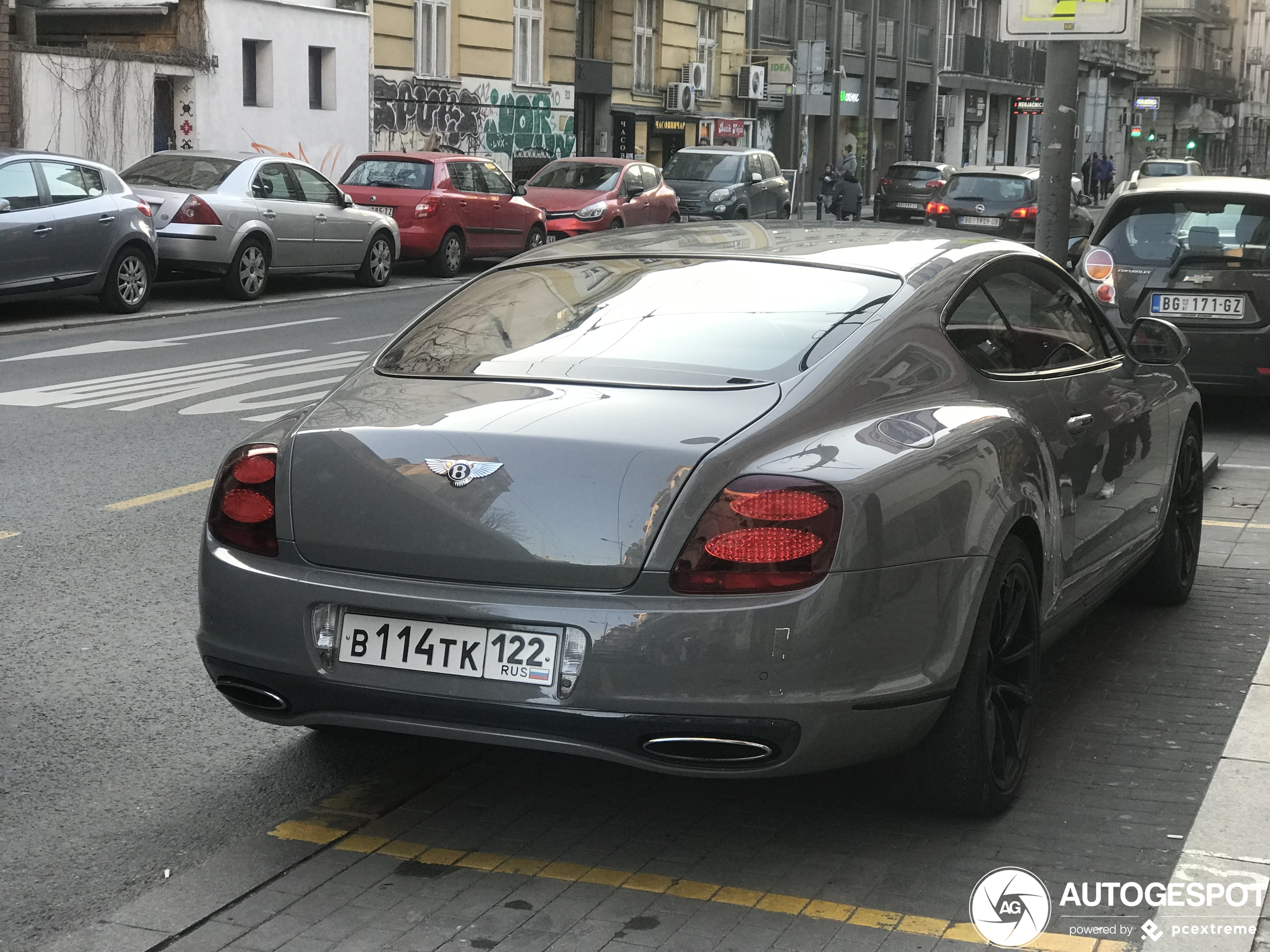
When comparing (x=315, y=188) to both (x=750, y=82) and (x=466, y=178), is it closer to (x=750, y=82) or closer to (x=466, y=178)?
(x=466, y=178)

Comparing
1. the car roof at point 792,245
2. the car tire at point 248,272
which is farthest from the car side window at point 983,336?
the car tire at point 248,272

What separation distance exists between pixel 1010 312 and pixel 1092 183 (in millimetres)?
59512

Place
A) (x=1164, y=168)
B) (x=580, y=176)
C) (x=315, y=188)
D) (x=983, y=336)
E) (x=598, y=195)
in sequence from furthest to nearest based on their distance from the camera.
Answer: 1. (x=1164, y=168)
2. (x=580, y=176)
3. (x=598, y=195)
4. (x=315, y=188)
5. (x=983, y=336)

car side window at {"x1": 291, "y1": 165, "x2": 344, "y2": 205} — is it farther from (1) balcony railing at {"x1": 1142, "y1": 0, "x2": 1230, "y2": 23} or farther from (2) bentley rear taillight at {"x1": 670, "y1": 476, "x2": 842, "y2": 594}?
(1) balcony railing at {"x1": 1142, "y1": 0, "x2": 1230, "y2": 23}

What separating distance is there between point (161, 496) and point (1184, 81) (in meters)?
86.4

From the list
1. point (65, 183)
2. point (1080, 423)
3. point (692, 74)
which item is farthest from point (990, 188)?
point (1080, 423)

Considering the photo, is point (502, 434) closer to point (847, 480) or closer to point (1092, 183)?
point (847, 480)

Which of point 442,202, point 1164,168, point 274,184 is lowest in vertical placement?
point 442,202

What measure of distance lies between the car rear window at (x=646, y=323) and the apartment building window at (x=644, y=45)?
118 feet

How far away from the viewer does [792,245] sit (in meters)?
5.00

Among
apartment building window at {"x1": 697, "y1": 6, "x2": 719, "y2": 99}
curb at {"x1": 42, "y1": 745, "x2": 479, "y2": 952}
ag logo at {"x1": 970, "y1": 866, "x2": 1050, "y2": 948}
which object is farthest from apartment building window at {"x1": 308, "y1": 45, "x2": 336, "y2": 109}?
ag logo at {"x1": 970, "y1": 866, "x2": 1050, "y2": 948}

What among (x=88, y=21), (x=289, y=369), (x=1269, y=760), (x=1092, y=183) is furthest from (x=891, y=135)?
A: (x=1269, y=760)

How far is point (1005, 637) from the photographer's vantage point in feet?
14.0

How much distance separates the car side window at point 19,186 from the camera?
15.4 meters
